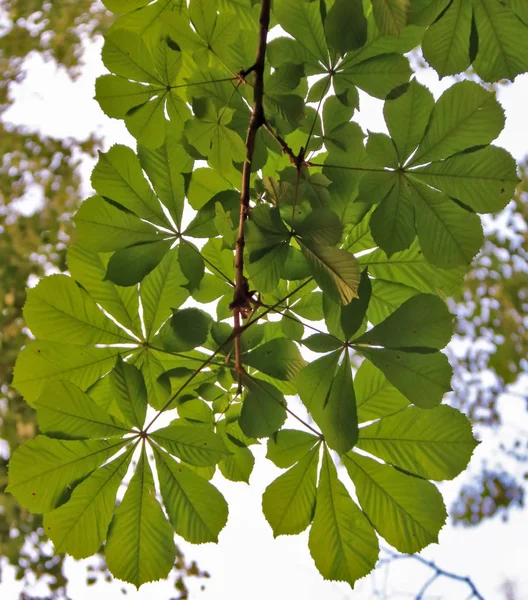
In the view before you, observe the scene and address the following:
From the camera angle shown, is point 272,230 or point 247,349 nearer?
point 272,230

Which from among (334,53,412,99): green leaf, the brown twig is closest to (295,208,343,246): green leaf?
the brown twig

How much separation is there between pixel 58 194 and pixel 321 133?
2497 mm

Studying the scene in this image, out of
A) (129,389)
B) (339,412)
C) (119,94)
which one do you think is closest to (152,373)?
(129,389)

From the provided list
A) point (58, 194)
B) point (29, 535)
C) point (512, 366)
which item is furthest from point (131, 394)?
point (512, 366)

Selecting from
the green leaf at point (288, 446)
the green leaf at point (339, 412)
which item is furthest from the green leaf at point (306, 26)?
the green leaf at point (288, 446)

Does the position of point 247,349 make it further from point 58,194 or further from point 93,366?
point 58,194

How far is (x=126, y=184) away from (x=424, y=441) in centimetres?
57

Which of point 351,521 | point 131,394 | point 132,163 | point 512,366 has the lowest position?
point 351,521

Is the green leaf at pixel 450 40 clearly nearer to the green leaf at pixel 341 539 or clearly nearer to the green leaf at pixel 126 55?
the green leaf at pixel 126 55

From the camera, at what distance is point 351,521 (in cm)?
81

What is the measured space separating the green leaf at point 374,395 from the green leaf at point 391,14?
433 mm

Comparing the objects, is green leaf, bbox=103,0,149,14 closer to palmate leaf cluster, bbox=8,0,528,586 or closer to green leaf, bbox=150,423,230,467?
palmate leaf cluster, bbox=8,0,528,586

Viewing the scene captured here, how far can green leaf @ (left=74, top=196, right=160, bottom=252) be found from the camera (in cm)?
83

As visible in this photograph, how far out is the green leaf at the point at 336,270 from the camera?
0.64 meters
